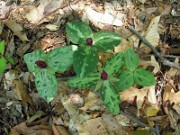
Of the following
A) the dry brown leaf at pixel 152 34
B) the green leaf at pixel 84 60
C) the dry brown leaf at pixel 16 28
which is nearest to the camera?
the green leaf at pixel 84 60

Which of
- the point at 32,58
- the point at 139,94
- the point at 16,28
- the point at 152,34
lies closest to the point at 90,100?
the point at 139,94

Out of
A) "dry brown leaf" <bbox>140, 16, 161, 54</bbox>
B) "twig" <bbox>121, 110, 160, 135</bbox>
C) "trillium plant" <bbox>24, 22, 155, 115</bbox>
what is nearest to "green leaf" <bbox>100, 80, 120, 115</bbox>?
"trillium plant" <bbox>24, 22, 155, 115</bbox>

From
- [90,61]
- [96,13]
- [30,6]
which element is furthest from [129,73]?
[30,6]

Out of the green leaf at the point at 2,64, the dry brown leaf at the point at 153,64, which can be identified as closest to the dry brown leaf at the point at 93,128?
the dry brown leaf at the point at 153,64

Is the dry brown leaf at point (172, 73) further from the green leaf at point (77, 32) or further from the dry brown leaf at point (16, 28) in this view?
the dry brown leaf at point (16, 28)

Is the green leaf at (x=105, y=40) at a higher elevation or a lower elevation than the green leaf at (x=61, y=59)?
higher

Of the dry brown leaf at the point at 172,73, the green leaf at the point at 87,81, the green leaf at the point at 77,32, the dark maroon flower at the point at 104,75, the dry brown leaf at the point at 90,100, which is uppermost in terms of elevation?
the green leaf at the point at 77,32

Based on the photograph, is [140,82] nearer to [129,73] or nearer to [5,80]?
[129,73]
